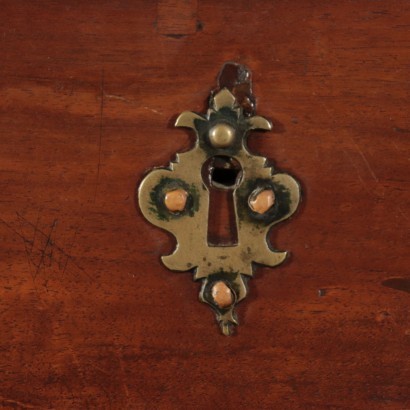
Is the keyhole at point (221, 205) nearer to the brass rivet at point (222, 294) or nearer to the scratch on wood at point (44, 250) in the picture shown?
the brass rivet at point (222, 294)

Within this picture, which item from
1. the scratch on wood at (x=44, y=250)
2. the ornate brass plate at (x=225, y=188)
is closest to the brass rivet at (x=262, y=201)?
the ornate brass plate at (x=225, y=188)

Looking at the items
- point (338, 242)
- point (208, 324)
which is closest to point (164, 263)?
point (208, 324)

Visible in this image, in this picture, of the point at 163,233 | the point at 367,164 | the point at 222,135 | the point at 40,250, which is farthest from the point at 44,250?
the point at 367,164

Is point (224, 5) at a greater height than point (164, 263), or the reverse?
point (224, 5)

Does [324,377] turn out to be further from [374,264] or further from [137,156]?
[137,156]

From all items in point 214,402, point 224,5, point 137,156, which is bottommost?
point 214,402

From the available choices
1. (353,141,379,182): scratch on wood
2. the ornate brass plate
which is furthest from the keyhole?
(353,141,379,182): scratch on wood
